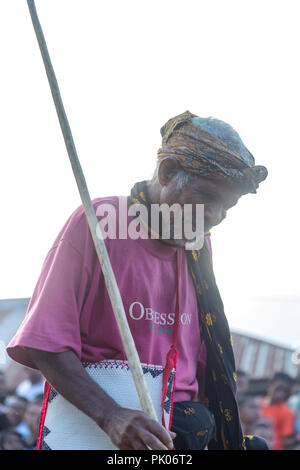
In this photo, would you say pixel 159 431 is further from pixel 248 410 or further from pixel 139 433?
pixel 248 410

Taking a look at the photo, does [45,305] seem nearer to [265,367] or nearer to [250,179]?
[250,179]

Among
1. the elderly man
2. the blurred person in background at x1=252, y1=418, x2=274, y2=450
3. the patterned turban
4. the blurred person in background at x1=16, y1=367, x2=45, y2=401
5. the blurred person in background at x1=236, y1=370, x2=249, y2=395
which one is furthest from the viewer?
the blurred person in background at x1=16, y1=367, x2=45, y2=401

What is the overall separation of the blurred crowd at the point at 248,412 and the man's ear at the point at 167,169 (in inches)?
168

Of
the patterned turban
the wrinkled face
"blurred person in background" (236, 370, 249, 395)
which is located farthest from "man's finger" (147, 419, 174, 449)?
"blurred person in background" (236, 370, 249, 395)

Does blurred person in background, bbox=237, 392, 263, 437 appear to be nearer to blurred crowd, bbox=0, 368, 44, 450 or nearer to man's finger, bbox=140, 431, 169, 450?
blurred crowd, bbox=0, 368, 44, 450

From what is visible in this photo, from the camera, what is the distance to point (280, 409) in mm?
6324

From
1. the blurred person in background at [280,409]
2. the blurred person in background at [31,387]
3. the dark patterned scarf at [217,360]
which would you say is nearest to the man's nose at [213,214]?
the dark patterned scarf at [217,360]

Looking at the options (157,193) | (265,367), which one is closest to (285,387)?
(265,367)

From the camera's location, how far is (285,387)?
6641 mm

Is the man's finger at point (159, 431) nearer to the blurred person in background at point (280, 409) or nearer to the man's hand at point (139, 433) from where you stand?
the man's hand at point (139, 433)

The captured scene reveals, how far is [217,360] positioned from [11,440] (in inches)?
187

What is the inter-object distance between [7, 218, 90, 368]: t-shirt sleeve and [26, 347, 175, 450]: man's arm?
4 cm

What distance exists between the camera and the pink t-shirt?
1850 millimetres
